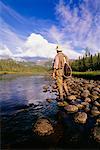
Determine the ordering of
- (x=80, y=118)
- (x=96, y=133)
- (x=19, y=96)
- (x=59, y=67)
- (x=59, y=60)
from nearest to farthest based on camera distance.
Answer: (x=96, y=133) → (x=80, y=118) → (x=59, y=60) → (x=59, y=67) → (x=19, y=96)

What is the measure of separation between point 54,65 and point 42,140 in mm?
7988

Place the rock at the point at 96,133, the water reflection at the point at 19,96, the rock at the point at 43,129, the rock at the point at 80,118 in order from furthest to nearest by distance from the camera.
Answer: the water reflection at the point at 19,96, the rock at the point at 80,118, the rock at the point at 43,129, the rock at the point at 96,133

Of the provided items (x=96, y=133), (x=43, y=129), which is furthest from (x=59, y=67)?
(x=96, y=133)

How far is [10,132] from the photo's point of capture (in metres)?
10.0

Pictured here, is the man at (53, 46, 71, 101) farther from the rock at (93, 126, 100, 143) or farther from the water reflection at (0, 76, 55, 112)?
the rock at (93, 126, 100, 143)

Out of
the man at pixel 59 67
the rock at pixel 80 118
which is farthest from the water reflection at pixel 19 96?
the rock at pixel 80 118

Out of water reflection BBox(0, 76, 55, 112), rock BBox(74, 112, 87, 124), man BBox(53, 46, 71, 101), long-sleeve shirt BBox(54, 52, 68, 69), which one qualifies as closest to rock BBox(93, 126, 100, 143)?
rock BBox(74, 112, 87, 124)

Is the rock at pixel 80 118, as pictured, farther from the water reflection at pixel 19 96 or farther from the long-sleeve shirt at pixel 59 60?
the long-sleeve shirt at pixel 59 60

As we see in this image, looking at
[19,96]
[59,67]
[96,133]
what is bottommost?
[19,96]

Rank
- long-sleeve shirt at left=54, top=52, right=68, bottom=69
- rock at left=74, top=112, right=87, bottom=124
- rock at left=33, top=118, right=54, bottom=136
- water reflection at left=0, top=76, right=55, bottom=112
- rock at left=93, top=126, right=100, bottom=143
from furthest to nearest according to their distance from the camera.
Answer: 1. water reflection at left=0, top=76, right=55, bottom=112
2. long-sleeve shirt at left=54, top=52, right=68, bottom=69
3. rock at left=74, top=112, right=87, bottom=124
4. rock at left=33, top=118, right=54, bottom=136
5. rock at left=93, top=126, right=100, bottom=143

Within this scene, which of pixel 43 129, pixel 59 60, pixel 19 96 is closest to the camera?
pixel 43 129

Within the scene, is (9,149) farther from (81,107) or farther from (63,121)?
(81,107)

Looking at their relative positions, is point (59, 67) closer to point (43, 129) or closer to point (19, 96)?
point (43, 129)

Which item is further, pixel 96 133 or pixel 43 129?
pixel 43 129
